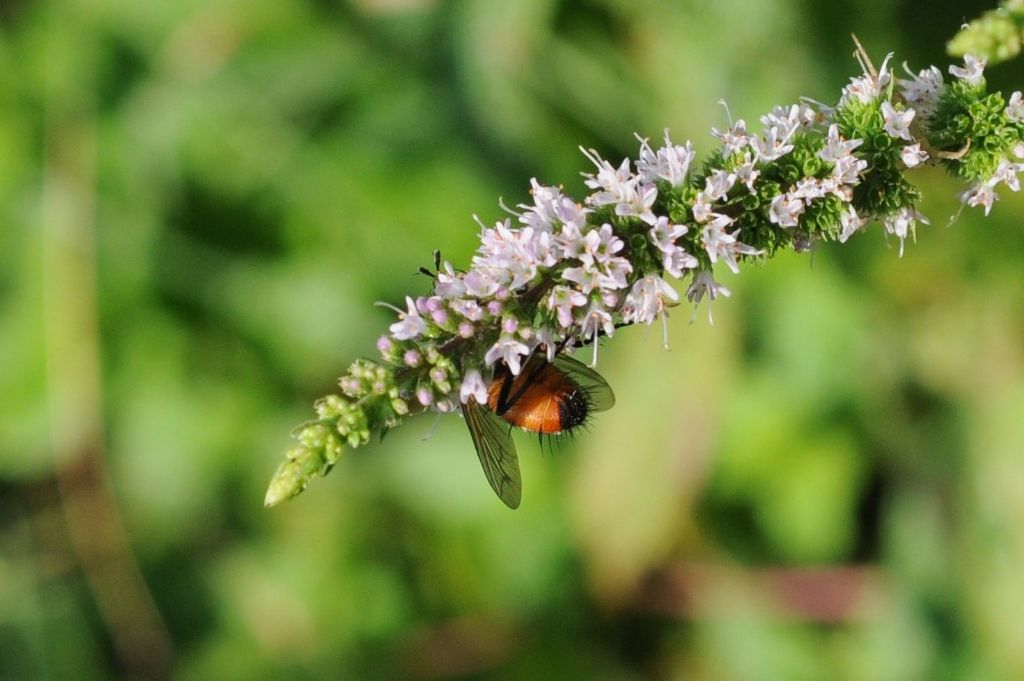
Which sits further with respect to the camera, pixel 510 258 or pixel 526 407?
pixel 526 407

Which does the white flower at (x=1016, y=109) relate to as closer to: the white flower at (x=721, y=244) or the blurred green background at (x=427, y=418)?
the white flower at (x=721, y=244)

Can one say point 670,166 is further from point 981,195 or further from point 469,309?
point 981,195

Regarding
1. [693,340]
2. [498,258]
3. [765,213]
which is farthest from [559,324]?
[693,340]

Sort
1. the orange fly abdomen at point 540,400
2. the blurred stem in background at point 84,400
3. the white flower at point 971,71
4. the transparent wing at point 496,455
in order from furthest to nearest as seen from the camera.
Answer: the blurred stem in background at point 84,400, the orange fly abdomen at point 540,400, the transparent wing at point 496,455, the white flower at point 971,71

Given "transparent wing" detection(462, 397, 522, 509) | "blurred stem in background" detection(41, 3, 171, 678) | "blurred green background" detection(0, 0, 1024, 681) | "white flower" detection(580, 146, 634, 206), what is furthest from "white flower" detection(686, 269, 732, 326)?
"blurred stem in background" detection(41, 3, 171, 678)

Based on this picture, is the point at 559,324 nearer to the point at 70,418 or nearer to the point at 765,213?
the point at 765,213

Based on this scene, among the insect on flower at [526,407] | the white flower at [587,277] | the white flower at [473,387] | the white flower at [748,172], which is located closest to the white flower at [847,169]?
the white flower at [748,172]

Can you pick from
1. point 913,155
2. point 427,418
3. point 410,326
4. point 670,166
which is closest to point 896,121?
point 913,155
